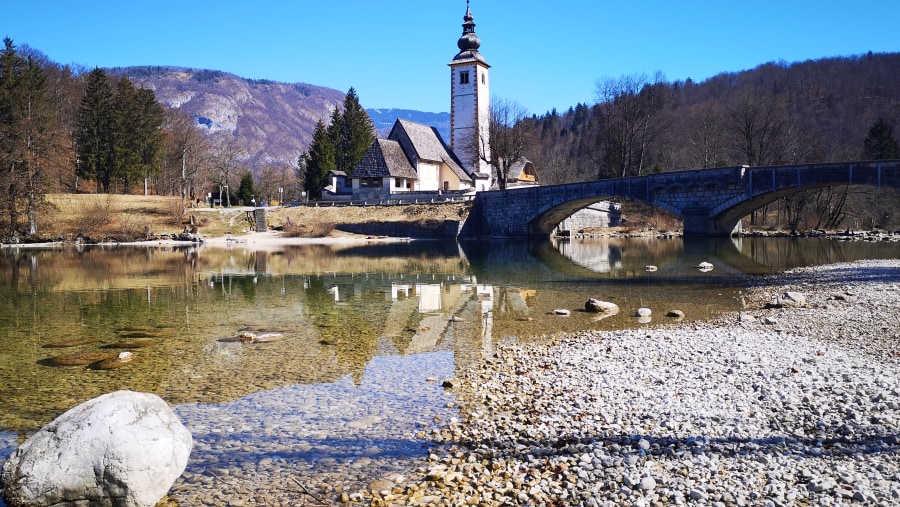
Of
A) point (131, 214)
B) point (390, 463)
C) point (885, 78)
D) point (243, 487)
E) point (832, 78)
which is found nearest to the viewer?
point (243, 487)

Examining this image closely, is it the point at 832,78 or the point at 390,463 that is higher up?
the point at 832,78

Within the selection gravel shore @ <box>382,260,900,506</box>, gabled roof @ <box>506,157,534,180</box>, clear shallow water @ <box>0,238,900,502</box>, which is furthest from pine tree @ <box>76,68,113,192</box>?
gravel shore @ <box>382,260,900,506</box>

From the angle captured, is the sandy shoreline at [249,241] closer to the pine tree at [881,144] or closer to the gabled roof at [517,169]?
the gabled roof at [517,169]

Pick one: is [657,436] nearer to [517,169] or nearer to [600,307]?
[600,307]

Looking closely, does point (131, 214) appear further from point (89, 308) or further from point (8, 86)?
point (89, 308)

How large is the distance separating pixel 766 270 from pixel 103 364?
82.3 feet

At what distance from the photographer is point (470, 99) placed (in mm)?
67438

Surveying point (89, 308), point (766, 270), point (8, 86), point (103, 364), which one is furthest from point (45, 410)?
point (8, 86)

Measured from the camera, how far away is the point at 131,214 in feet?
178

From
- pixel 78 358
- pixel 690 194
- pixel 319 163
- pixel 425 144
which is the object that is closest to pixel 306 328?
pixel 78 358

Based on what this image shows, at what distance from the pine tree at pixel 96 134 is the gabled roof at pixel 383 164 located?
77.3ft

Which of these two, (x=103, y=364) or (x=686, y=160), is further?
(x=686, y=160)

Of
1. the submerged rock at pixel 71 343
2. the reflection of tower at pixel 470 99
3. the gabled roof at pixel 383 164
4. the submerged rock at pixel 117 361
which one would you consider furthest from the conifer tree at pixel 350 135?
the submerged rock at pixel 117 361

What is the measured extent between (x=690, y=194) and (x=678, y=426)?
4056 centimetres
